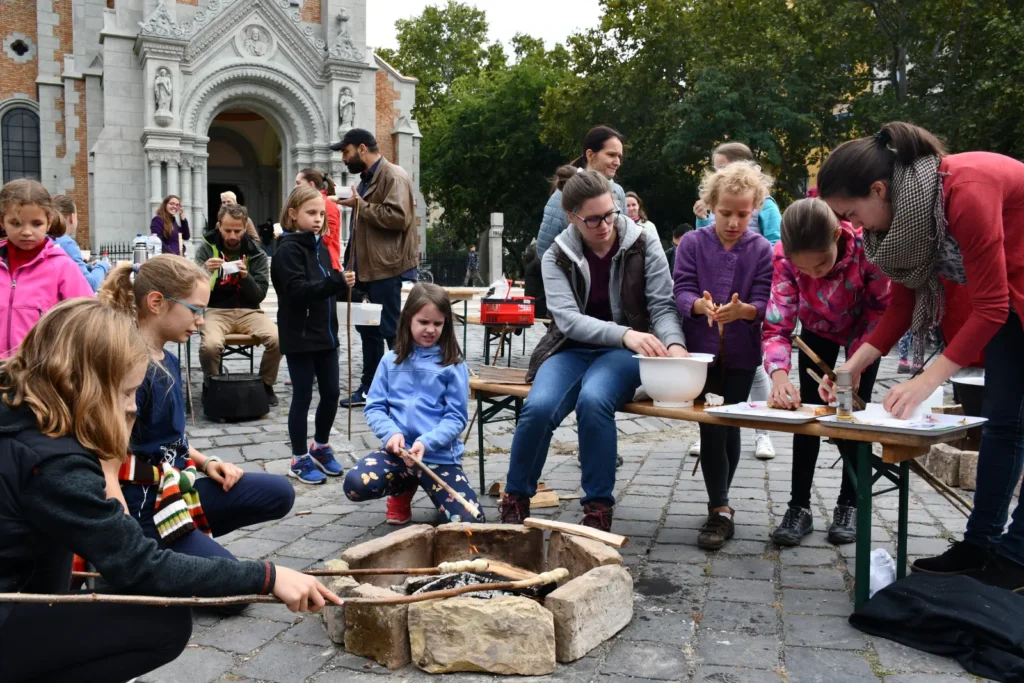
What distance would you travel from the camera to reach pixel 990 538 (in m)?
3.59

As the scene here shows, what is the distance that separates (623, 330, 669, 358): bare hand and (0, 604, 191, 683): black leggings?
2.38 m

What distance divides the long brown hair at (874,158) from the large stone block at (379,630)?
2.15 m

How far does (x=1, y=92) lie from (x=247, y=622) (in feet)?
96.1

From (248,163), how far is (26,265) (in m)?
26.9

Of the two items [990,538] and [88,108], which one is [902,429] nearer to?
[990,538]

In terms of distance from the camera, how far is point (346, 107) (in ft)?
79.0

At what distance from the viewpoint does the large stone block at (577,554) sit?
3.44 metres

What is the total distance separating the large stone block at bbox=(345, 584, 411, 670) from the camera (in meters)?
3.02

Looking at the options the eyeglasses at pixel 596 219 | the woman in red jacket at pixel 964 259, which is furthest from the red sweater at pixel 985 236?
the eyeglasses at pixel 596 219

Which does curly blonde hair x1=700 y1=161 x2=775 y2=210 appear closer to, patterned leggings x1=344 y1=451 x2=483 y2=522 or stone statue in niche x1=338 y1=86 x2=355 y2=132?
patterned leggings x1=344 y1=451 x2=483 y2=522

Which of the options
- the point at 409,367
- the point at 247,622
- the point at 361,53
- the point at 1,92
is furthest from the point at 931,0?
the point at 1,92

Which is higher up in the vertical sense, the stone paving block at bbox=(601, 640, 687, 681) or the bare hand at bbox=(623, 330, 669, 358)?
the bare hand at bbox=(623, 330, 669, 358)

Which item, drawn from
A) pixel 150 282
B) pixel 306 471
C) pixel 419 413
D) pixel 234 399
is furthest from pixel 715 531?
pixel 234 399

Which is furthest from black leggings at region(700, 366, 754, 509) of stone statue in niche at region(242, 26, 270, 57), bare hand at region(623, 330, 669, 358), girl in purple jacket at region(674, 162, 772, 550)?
stone statue in niche at region(242, 26, 270, 57)
